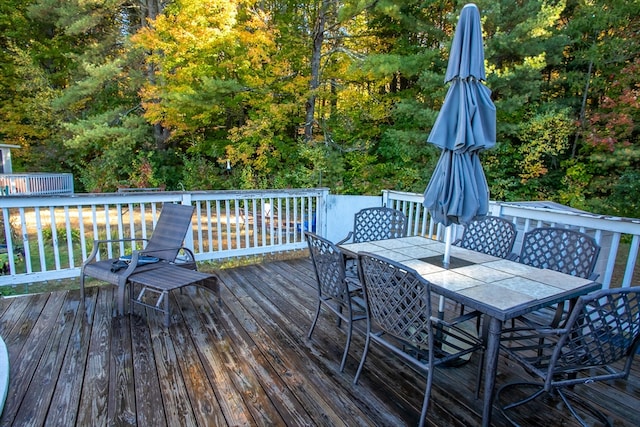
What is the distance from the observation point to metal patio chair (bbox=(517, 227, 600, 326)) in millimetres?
2434

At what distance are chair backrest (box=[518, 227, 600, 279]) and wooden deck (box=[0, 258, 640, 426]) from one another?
2.61 ft

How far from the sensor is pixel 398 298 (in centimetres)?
200

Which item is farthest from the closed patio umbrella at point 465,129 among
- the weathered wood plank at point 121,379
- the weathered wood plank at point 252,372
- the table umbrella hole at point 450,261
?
the weathered wood plank at point 121,379

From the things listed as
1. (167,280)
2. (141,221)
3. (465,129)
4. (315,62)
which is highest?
(315,62)

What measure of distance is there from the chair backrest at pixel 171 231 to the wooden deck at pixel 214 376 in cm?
57

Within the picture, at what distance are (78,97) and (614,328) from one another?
15.8 meters

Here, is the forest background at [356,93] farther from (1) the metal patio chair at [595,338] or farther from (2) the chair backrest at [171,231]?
(1) the metal patio chair at [595,338]

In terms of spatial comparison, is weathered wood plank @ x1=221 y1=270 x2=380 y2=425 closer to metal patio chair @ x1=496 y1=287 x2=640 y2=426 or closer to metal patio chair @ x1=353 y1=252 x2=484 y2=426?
metal patio chair @ x1=353 y1=252 x2=484 y2=426

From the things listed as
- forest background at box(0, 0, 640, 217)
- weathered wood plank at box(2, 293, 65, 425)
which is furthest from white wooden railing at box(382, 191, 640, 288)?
forest background at box(0, 0, 640, 217)

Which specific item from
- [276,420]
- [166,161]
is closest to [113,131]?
[166,161]

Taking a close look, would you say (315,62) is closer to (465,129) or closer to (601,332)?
(465,129)

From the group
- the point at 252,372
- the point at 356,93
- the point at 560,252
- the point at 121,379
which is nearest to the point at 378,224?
the point at 560,252

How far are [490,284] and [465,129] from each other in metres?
0.97

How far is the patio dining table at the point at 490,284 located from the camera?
72.7 inches
